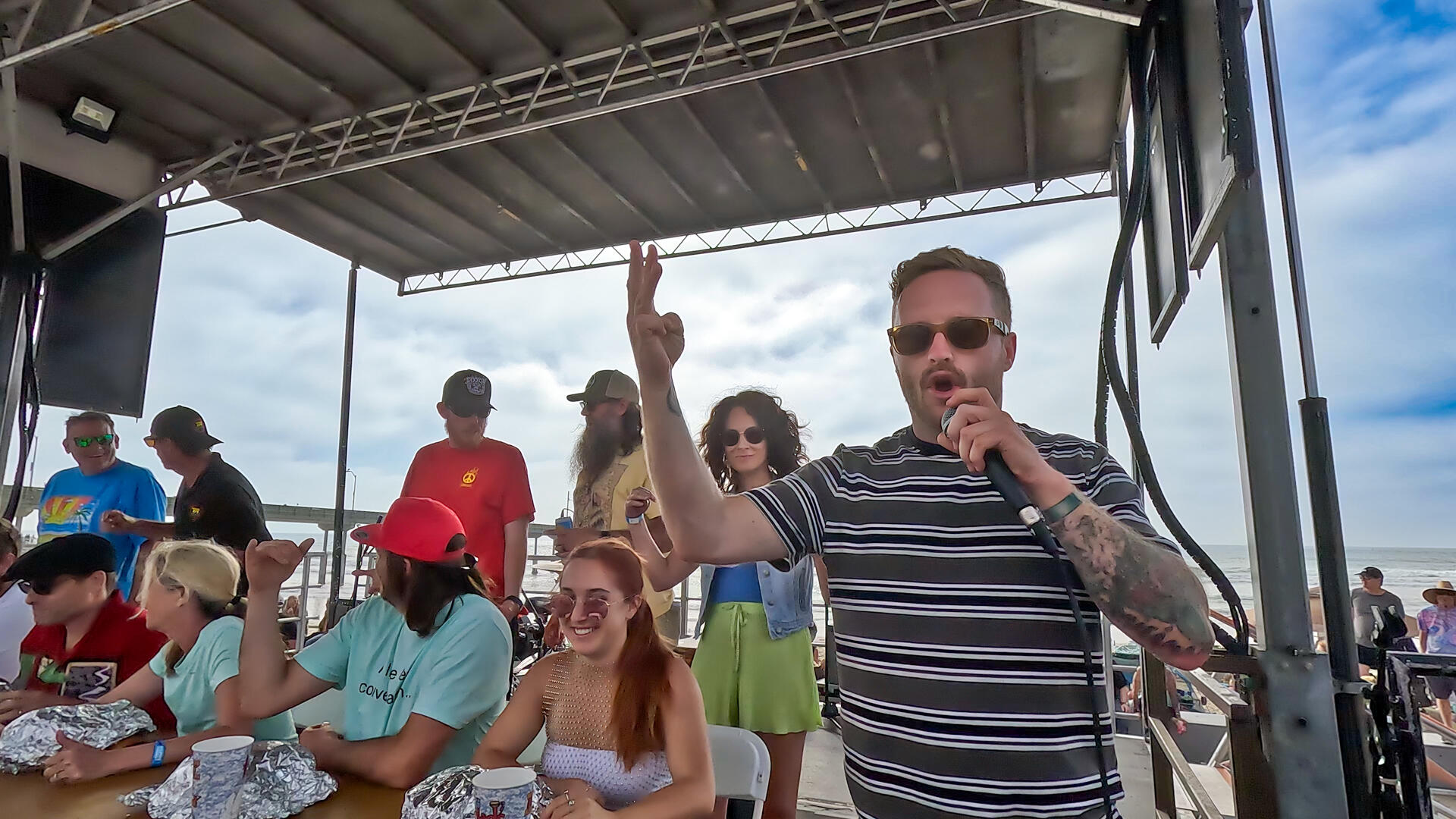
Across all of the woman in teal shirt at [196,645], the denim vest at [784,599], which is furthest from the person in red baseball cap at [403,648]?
the denim vest at [784,599]

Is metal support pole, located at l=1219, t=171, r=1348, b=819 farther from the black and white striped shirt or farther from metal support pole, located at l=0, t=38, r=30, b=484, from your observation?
metal support pole, located at l=0, t=38, r=30, b=484

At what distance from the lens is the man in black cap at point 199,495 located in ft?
10.0

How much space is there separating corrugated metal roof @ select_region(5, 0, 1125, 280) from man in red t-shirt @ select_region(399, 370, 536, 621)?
2.51 m

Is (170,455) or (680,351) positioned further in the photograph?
(170,455)

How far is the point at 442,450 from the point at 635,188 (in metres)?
3.70

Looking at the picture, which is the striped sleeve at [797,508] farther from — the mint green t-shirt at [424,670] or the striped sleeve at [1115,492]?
the mint green t-shirt at [424,670]

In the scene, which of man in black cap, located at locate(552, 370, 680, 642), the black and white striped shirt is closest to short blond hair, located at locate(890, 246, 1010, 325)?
the black and white striped shirt

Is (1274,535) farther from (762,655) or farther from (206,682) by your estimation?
(206,682)

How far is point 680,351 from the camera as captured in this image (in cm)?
116

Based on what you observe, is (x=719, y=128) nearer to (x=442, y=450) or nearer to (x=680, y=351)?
(x=442, y=450)

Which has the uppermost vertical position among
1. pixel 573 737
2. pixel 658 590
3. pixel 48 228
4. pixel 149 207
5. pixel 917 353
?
pixel 149 207

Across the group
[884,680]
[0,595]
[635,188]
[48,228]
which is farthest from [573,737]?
[48,228]

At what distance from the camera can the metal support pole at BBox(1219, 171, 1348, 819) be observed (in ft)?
5.33

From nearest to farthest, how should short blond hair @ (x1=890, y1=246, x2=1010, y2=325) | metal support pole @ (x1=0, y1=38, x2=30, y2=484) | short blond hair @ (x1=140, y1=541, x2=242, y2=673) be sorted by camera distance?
short blond hair @ (x1=890, y1=246, x2=1010, y2=325)
short blond hair @ (x1=140, y1=541, x2=242, y2=673)
metal support pole @ (x1=0, y1=38, x2=30, y2=484)
